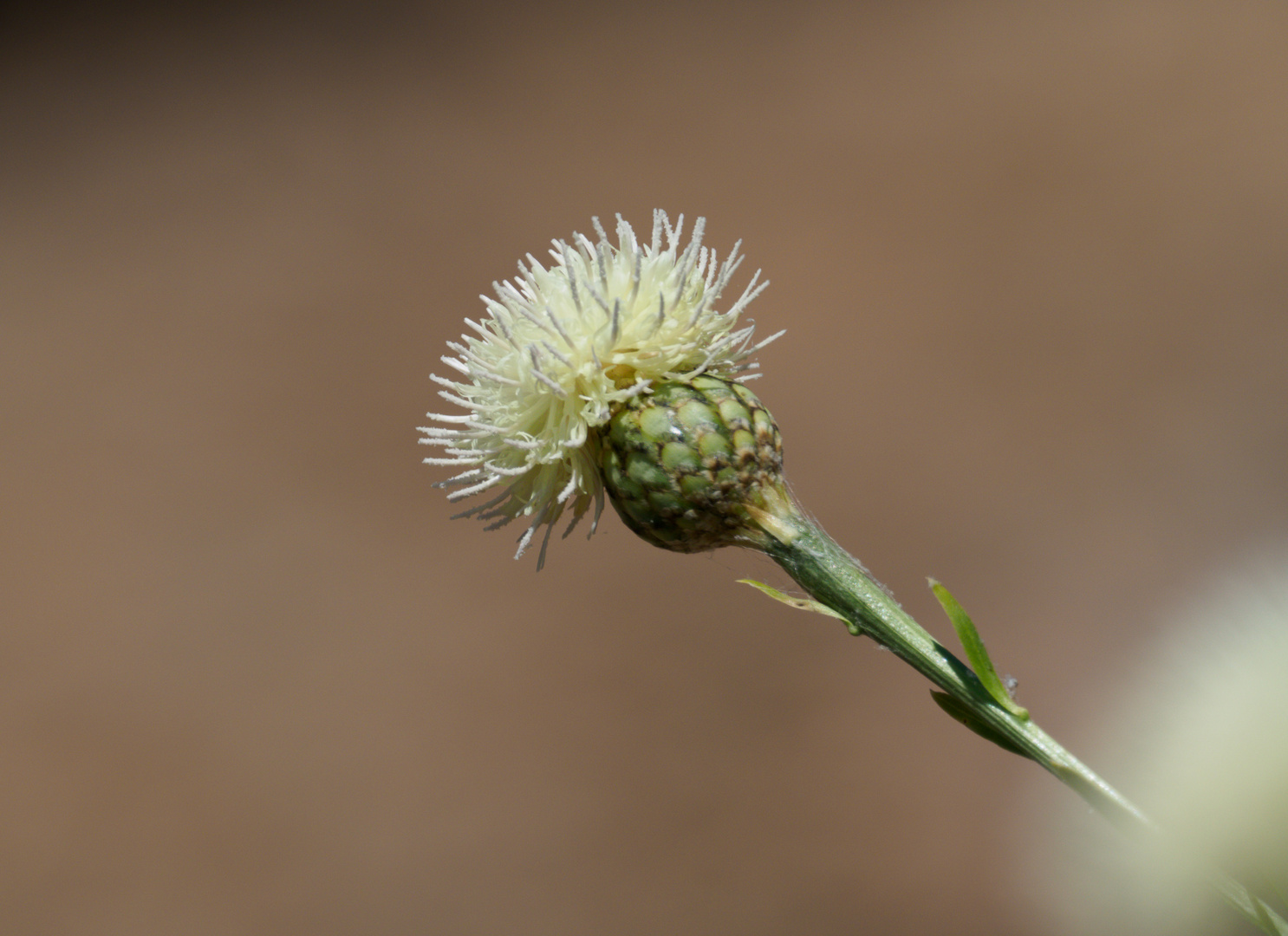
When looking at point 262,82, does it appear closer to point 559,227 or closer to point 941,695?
point 559,227

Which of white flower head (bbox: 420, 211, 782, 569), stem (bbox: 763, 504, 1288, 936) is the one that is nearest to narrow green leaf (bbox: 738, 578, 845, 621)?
stem (bbox: 763, 504, 1288, 936)

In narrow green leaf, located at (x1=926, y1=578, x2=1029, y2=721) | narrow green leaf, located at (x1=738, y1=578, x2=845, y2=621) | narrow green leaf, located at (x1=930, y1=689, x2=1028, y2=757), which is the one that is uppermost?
narrow green leaf, located at (x1=926, y1=578, x2=1029, y2=721)

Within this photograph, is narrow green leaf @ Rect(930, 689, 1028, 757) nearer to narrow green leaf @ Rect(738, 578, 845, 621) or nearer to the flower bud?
narrow green leaf @ Rect(738, 578, 845, 621)

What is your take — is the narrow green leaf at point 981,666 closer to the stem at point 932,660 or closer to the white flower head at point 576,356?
the stem at point 932,660

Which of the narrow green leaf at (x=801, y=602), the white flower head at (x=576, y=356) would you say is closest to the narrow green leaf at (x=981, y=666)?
the narrow green leaf at (x=801, y=602)

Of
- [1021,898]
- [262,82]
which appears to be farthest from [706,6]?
[1021,898]
